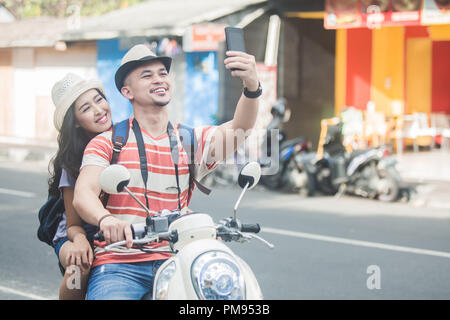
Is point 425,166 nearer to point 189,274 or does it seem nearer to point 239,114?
point 239,114

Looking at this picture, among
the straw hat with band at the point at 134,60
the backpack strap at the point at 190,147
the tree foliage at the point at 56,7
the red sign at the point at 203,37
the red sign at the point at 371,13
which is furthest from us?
the tree foliage at the point at 56,7

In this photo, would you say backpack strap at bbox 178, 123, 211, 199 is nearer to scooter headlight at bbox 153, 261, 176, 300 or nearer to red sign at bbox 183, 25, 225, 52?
scooter headlight at bbox 153, 261, 176, 300

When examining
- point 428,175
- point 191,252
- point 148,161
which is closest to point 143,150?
point 148,161

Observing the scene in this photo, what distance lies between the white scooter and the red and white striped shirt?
0.34m

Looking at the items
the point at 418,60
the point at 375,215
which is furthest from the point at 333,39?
the point at 375,215

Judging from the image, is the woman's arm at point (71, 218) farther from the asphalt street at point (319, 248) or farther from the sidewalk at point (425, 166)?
the sidewalk at point (425, 166)

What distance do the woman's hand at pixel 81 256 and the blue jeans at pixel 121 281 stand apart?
45 mm

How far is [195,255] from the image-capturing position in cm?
259

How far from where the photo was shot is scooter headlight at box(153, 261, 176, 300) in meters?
2.63

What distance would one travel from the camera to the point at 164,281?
2.65 metres

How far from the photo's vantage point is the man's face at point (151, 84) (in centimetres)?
327

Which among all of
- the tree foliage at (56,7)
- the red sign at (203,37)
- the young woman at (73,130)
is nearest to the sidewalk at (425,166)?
the red sign at (203,37)
